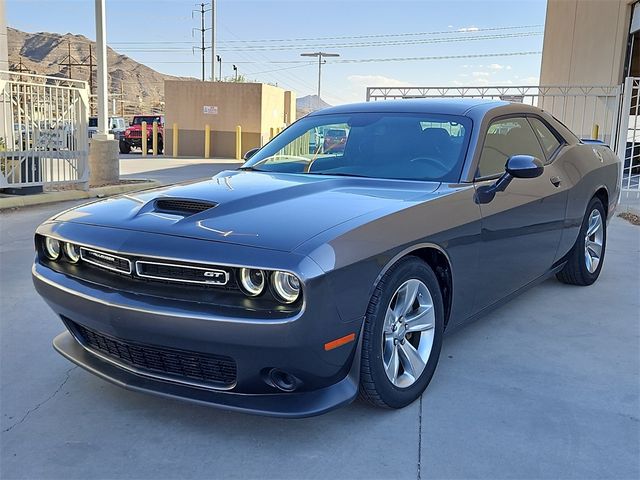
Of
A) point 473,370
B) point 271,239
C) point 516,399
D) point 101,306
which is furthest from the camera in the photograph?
point 473,370

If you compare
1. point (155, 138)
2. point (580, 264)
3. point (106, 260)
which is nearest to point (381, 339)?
point (106, 260)

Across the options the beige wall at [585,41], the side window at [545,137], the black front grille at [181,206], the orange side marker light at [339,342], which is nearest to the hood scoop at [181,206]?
the black front grille at [181,206]

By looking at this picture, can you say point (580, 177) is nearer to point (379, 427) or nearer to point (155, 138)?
point (379, 427)

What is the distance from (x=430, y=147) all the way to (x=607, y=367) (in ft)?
5.37

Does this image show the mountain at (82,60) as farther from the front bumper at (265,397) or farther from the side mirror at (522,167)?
the front bumper at (265,397)

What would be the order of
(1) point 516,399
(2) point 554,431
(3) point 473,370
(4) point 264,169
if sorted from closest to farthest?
1. (2) point 554,431
2. (1) point 516,399
3. (3) point 473,370
4. (4) point 264,169

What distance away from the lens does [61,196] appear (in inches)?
373

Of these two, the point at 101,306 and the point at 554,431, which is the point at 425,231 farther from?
the point at 101,306

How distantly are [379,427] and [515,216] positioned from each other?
1639 millimetres

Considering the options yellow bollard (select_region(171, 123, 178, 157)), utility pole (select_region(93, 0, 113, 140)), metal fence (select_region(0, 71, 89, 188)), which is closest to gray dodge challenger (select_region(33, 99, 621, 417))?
metal fence (select_region(0, 71, 89, 188))

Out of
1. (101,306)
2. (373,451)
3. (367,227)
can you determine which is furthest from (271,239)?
(373,451)

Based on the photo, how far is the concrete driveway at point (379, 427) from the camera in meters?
2.48

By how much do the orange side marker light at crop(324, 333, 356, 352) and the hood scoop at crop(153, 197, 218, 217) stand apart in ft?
2.91

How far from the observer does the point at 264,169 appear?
4.04 m
